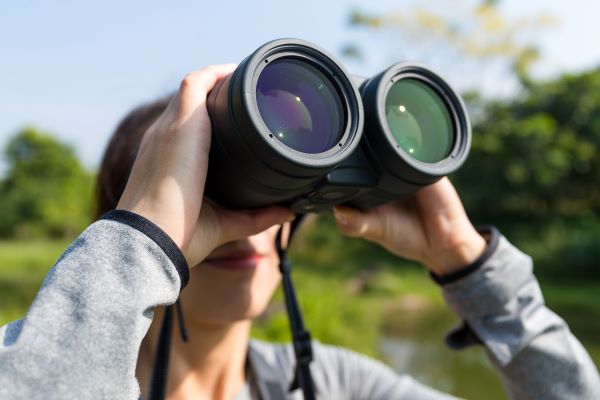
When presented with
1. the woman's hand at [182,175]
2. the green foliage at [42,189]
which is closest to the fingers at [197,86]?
the woman's hand at [182,175]

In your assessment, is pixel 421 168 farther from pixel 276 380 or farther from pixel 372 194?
pixel 276 380

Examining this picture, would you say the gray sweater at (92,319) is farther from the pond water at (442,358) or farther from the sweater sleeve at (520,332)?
the pond water at (442,358)

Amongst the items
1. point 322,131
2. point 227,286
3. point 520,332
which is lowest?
point 520,332

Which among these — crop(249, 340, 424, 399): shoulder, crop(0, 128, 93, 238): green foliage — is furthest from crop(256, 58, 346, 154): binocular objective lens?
crop(0, 128, 93, 238): green foliage

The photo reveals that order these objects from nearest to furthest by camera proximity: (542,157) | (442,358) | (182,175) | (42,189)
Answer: (182,175) < (442,358) < (542,157) < (42,189)

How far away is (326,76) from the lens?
0.73 meters

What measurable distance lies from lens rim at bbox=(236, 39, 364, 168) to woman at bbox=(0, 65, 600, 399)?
0.09m

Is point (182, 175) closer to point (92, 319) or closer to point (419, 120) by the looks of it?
point (92, 319)

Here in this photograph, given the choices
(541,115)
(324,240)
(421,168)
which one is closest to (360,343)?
(421,168)

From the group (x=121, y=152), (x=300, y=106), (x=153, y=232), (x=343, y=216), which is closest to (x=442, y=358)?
(x=343, y=216)

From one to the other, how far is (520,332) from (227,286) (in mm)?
476

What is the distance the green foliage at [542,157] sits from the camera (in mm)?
9047

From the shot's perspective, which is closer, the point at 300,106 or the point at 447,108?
the point at 300,106

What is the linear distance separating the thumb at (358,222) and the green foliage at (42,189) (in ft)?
27.6
